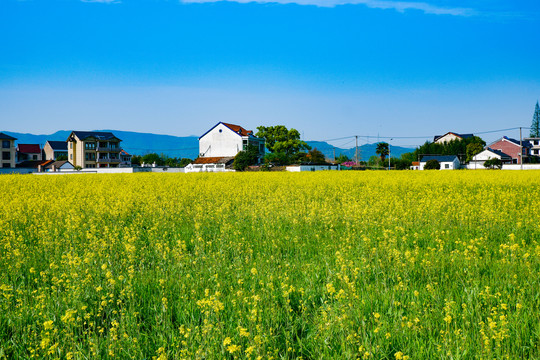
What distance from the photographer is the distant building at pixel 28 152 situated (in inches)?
4305

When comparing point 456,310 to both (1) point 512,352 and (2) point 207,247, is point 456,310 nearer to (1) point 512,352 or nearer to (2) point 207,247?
(1) point 512,352

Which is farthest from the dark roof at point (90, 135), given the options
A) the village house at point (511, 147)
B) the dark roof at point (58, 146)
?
the village house at point (511, 147)

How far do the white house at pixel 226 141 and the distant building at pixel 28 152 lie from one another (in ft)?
180

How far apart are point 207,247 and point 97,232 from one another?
9.12ft

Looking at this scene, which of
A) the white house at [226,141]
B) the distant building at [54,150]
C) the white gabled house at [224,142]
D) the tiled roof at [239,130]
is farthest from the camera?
the distant building at [54,150]

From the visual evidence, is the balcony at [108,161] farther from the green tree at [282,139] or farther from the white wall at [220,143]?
the green tree at [282,139]

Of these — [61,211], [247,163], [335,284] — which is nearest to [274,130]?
[247,163]

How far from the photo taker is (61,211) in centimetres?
1103

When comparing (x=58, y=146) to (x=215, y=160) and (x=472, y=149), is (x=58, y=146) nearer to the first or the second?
(x=215, y=160)

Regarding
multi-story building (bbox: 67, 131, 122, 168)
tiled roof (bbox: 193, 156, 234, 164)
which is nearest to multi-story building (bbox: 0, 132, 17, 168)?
multi-story building (bbox: 67, 131, 122, 168)

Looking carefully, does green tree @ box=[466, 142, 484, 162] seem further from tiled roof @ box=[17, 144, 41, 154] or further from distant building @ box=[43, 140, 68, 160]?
tiled roof @ box=[17, 144, 41, 154]

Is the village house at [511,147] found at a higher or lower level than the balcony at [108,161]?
higher

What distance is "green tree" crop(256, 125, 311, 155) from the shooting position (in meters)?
88.4

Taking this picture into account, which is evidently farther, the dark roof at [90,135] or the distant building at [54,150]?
the distant building at [54,150]
